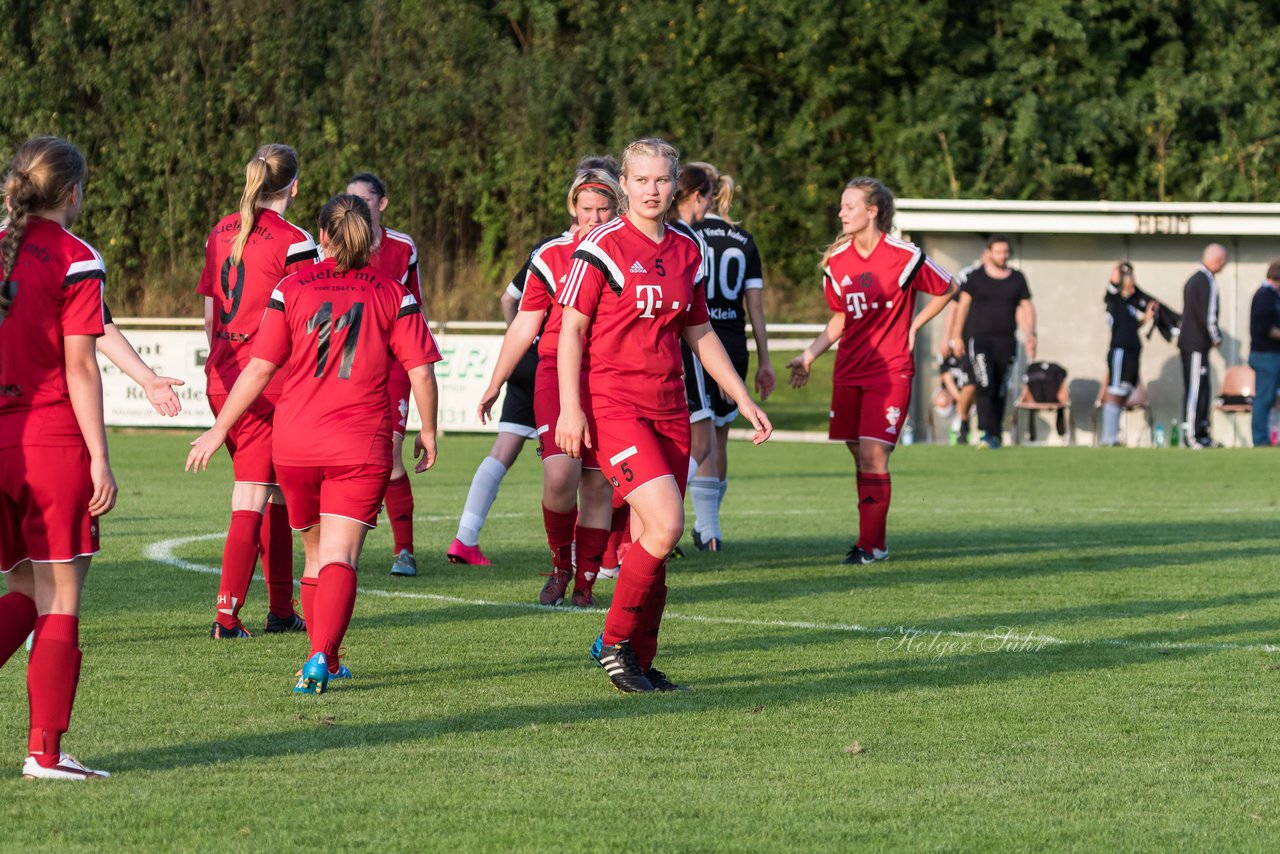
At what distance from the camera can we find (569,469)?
28.6 feet

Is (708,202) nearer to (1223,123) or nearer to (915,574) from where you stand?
(915,574)

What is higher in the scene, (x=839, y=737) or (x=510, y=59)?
(x=510, y=59)

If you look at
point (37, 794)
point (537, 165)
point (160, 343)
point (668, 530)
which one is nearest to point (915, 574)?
point (668, 530)

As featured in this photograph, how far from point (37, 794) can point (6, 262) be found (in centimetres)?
137

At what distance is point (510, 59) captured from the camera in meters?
37.7

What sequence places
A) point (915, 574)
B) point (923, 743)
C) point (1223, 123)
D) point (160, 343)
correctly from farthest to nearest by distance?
point (1223, 123), point (160, 343), point (915, 574), point (923, 743)

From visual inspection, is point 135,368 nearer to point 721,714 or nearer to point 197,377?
point 721,714

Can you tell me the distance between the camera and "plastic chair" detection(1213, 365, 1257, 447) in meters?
22.3

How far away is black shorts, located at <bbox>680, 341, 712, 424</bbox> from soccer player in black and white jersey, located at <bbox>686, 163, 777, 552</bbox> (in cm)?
22

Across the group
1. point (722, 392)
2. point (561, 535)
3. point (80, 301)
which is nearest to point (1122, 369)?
point (722, 392)

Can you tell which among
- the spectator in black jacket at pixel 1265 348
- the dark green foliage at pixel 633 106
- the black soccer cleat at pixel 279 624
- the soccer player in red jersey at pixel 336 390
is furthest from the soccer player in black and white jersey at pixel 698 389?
the dark green foliage at pixel 633 106

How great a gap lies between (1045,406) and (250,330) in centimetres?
1612

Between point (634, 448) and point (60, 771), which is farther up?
point (634, 448)

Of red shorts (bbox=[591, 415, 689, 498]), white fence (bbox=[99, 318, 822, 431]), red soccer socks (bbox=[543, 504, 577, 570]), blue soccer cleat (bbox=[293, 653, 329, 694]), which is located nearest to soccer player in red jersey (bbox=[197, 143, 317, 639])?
blue soccer cleat (bbox=[293, 653, 329, 694])
